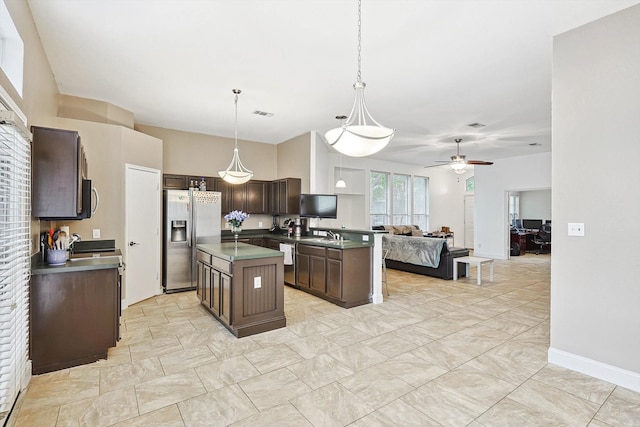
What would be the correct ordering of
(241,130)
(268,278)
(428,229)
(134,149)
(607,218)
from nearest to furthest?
(607,218) → (268,278) → (134,149) → (241,130) → (428,229)

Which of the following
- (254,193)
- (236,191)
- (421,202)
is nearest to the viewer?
(236,191)

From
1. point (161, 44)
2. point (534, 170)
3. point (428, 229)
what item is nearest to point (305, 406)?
point (161, 44)

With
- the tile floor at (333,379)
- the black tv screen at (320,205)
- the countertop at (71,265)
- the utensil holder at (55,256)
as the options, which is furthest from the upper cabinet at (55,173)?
the black tv screen at (320,205)

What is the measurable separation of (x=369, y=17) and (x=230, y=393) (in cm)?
328

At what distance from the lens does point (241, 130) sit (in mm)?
6484

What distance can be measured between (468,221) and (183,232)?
10271 millimetres

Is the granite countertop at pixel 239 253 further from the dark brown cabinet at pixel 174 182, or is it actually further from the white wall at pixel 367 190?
the white wall at pixel 367 190

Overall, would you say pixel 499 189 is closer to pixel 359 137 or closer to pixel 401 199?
pixel 401 199

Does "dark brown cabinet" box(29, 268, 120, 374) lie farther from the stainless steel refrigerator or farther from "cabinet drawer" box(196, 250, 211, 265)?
the stainless steel refrigerator

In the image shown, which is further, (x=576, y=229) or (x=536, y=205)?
(x=536, y=205)

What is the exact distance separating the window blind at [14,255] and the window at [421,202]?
1011 cm

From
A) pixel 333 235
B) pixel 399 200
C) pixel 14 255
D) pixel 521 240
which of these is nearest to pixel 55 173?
pixel 14 255

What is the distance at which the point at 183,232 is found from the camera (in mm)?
5680

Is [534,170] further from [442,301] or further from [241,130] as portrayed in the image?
[241,130]
